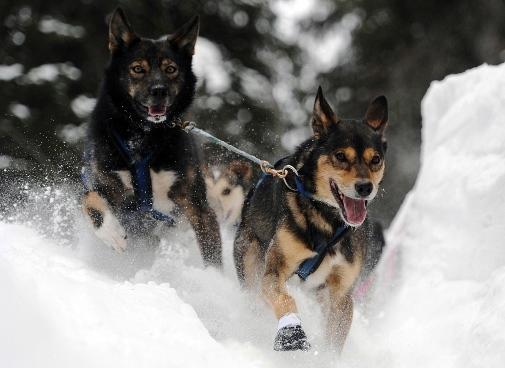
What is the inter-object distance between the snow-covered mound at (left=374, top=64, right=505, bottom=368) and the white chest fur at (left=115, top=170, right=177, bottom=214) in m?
1.76

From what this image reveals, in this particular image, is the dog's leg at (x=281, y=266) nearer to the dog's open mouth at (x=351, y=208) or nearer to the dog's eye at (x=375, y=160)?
the dog's open mouth at (x=351, y=208)

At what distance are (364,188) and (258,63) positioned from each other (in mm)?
Answer: 12594

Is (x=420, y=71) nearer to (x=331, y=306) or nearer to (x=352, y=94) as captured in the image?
(x=352, y=94)

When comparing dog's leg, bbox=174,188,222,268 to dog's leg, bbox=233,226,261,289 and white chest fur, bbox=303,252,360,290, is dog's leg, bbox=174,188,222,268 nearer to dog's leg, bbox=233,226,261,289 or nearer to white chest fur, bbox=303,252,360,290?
dog's leg, bbox=233,226,261,289

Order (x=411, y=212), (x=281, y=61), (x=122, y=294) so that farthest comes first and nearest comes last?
(x=281, y=61), (x=411, y=212), (x=122, y=294)

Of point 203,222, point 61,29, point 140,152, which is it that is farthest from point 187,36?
point 61,29

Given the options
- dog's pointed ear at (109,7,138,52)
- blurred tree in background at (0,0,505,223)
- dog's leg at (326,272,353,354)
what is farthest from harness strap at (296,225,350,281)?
blurred tree in background at (0,0,505,223)

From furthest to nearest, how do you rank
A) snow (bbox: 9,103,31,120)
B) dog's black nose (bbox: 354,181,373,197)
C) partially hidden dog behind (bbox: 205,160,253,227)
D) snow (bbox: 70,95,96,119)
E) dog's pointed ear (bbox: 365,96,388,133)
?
1. snow (bbox: 70,95,96,119)
2. snow (bbox: 9,103,31,120)
3. partially hidden dog behind (bbox: 205,160,253,227)
4. dog's pointed ear (bbox: 365,96,388,133)
5. dog's black nose (bbox: 354,181,373,197)

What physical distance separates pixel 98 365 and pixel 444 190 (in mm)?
3722

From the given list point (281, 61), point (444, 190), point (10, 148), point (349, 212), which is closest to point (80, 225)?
point (349, 212)

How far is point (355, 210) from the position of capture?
4.26m

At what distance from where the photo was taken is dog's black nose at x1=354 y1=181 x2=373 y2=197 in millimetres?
4102

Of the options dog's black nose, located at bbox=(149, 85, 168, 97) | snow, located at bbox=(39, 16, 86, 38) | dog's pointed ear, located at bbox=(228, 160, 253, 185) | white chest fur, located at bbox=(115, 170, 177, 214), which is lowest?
white chest fur, located at bbox=(115, 170, 177, 214)

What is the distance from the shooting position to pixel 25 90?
13219 mm
